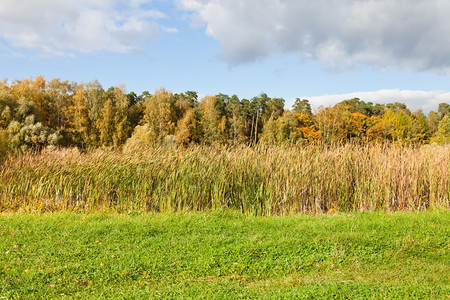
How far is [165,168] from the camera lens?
25.1 feet

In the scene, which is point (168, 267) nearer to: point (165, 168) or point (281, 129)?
point (165, 168)

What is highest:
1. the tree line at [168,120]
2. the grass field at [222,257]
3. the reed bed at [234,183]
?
the tree line at [168,120]

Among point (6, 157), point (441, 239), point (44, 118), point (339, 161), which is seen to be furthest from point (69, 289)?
point (44, 118)

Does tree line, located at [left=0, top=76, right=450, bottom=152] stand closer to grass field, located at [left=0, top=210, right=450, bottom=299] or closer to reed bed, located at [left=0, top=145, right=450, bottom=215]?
reed bed, located at [left=0, top=145, right=450, bottom=215]

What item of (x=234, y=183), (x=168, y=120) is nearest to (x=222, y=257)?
(x=234, y=183)

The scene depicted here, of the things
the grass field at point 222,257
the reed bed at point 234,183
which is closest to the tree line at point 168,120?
the reed bed at point 234,183

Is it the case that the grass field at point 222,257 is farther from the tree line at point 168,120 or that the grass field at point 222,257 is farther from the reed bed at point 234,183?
the tree line at point 168,120

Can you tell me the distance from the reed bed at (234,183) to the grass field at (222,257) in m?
0.90

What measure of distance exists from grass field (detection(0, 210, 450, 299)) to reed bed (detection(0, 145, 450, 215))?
900 millimetres

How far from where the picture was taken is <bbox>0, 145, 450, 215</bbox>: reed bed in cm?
730

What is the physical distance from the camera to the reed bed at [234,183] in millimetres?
7305

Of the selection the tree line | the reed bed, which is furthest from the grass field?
the tree line

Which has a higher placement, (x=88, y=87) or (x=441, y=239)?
(x=88, y=87)

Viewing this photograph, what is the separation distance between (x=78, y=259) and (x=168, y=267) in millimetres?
1184
